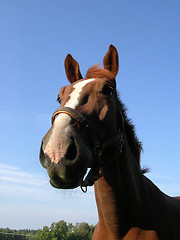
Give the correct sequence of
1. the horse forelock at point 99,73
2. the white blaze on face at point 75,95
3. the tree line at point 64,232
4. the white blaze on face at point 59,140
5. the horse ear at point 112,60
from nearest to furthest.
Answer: the white blaze on face at point 59,140, the white blaze on face at point 75,95, the horse forelock at point 99,73, the horse ear at point 112,60, the tree line at point 64,232

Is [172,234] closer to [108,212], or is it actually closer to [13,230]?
[108,212]

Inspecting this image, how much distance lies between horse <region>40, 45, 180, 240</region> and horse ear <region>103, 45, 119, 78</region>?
0.05 feet

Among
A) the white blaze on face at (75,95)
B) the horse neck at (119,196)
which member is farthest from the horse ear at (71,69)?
the horse neck at (119,196)

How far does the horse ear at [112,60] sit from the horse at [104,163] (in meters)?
0.02

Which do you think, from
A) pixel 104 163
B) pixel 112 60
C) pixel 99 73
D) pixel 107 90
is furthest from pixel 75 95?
pixel 112 60

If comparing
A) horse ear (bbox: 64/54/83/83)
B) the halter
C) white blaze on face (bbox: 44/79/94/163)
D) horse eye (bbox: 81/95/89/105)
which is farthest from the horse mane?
white blaze on face (bbox: 44/79/94/163)

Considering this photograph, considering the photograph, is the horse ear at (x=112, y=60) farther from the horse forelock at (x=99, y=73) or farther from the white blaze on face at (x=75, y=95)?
the white blaze on face at (x=75, y=95)

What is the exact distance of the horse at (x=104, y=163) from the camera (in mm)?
2121

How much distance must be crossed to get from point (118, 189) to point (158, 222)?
640mm

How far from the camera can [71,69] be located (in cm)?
387

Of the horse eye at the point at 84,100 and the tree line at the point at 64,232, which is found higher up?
the horse eye at the point at 84,100

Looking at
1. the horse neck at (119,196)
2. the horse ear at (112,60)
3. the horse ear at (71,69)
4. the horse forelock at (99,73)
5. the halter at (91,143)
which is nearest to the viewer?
the halter at (91,143)

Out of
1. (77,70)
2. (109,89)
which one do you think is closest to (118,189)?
(109,89)

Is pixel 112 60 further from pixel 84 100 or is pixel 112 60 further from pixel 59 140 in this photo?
pixel 59 140
